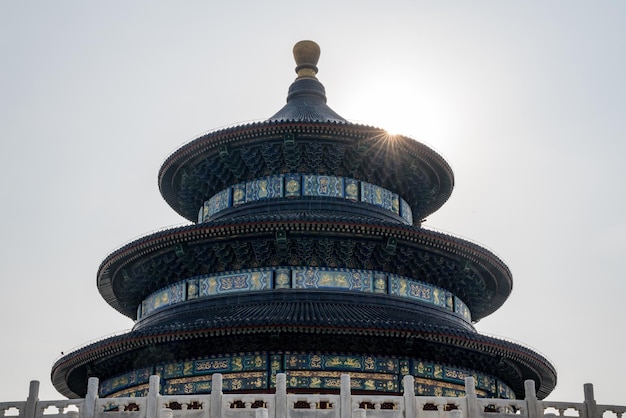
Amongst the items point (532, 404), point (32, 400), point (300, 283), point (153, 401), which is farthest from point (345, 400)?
point (300, 283)

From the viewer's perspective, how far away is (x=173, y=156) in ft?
108

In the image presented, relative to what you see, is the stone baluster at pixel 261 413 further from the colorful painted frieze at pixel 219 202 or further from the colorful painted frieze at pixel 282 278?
the colorful painted frieze at pixel 219 202

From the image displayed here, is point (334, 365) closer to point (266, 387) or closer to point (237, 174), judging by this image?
point (266, 387)

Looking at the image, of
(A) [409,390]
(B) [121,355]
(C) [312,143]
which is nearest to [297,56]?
(C) [312,143]

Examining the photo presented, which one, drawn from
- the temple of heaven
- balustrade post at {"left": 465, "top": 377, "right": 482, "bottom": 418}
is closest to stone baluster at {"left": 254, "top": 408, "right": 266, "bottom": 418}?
balustrade post at {"left": 465, "top": 377, "right": 482, "bottom": 418}

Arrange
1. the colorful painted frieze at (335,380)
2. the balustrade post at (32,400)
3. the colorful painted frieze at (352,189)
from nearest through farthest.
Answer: the balustrade post at (32,400)
the colorful painted frieze at (335,380)
the colorful painted frieze at (352,189)

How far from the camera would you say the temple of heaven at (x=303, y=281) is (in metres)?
26.0

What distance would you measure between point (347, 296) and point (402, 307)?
188 centimetres

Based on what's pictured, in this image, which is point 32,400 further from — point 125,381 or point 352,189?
point 352,189

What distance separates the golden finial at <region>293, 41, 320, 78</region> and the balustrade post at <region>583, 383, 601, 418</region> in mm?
20337

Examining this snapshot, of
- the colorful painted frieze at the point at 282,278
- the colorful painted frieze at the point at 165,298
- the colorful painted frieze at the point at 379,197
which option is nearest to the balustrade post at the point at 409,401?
the colorful painted frieze at the point at 282,278

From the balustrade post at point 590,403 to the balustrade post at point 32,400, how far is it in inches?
516

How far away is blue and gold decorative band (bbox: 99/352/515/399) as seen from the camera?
2567cm

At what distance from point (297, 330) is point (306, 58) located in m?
16.0
